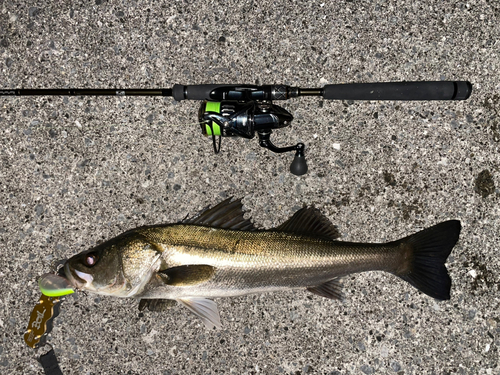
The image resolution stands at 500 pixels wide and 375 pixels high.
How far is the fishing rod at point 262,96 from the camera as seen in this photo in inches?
91.5

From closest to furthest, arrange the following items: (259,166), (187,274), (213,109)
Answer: (187,274), (213,109), (259,166)

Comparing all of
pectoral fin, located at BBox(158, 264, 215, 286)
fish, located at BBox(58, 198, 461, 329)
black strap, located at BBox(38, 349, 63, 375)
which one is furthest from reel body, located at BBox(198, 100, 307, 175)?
black strap, located at BBox(38, 349, 63, 375)

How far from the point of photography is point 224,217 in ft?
7.92

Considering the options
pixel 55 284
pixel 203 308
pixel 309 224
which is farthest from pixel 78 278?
pixel 309 224

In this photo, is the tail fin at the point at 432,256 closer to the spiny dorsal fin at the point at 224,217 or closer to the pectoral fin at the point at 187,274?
the spiny dorsal fin at the point at 224,217

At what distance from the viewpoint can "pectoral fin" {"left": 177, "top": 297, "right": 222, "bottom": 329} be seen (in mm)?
2393

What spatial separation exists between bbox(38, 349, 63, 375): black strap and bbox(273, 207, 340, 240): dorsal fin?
2.00 metres

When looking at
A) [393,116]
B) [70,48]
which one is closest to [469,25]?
[393,116]

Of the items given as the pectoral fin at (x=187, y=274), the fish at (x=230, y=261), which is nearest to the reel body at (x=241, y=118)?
the fish at (x=230, y=261)

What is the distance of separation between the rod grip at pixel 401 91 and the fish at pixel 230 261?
855 millimetres

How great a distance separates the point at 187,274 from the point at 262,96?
1.23 m

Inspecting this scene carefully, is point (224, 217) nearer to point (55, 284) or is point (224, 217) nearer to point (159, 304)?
point (159, 304)

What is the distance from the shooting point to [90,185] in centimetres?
275

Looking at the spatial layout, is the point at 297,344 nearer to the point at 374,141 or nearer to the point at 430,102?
the point at 374,141
